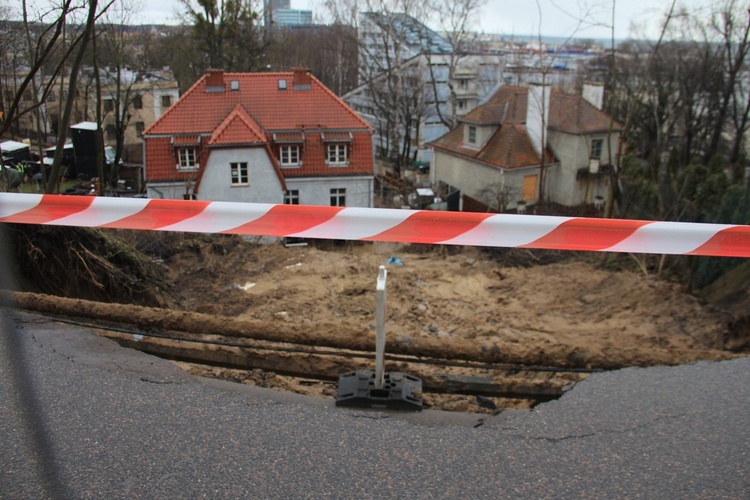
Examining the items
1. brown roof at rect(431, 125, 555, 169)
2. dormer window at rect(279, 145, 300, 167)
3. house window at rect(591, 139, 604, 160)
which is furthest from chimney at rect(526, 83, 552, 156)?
dormer window at rect(279, 145, 300, 167)

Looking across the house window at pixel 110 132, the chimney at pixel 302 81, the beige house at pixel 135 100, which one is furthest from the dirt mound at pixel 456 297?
the house window at pixel 110 132

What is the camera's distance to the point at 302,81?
29.4m

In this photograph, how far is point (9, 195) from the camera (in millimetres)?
4520

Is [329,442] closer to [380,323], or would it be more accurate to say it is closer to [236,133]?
[380,323]

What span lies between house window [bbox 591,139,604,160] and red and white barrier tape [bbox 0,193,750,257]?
107 ft

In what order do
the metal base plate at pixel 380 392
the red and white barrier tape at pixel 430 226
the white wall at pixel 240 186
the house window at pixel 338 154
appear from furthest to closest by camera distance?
the house window at pixel 338 154 < the white wall at pixel 240 186 < the red and white barrier tape at pixel 430 226 < the metal base plate at pixel 380 392

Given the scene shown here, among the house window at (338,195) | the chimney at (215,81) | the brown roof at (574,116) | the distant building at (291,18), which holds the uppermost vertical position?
the distant building at (291,18)

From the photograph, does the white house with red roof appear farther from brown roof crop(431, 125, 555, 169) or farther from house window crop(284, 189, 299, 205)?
brown roof crop(431, 125, 555, 169)

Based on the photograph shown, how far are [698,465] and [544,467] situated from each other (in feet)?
2.83

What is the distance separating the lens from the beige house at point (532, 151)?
33.2 metres

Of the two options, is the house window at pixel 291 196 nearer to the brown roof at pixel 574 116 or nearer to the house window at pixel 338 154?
the house window at pixel 338 154

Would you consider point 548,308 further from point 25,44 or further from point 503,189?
point 503,189

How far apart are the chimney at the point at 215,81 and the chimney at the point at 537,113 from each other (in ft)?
53.2

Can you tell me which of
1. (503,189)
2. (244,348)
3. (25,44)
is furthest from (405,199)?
(244,348)
